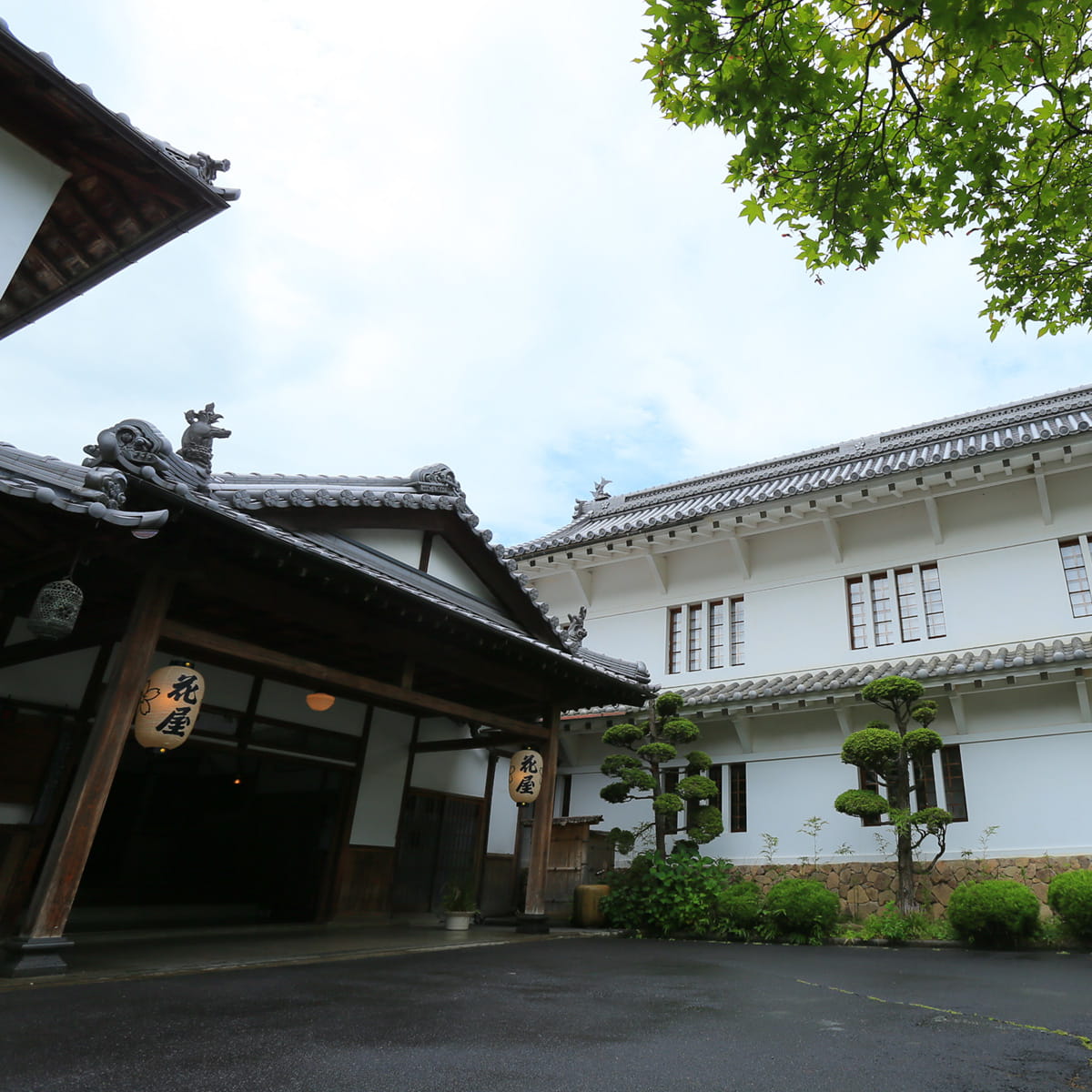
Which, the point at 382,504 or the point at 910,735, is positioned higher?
the point at 382,504

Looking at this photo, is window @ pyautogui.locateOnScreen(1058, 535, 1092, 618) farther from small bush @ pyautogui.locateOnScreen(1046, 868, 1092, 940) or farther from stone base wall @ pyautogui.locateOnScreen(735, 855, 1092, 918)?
small bush @ pyautogui.locateOnScreen(1046, 868, 1092, 940)

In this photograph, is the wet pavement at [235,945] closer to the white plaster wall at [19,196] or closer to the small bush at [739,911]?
the small bush at [739,911]

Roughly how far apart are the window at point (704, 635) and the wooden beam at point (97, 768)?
1304 cm

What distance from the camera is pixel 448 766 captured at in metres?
14.7

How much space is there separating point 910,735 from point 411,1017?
9533 millimetres

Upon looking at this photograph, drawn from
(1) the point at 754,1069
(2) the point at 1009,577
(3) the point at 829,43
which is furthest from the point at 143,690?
(2) the point at 1009,577

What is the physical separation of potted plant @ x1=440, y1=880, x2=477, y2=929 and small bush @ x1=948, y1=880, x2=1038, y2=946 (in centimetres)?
743

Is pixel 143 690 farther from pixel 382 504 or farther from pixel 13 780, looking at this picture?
pixel 382 504

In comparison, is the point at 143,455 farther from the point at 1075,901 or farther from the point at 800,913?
the point at 1075,901

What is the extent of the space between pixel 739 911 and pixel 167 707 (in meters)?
9.67

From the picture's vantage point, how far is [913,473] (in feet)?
50.4

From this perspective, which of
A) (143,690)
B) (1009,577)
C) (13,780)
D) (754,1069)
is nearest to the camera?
(754,1069)

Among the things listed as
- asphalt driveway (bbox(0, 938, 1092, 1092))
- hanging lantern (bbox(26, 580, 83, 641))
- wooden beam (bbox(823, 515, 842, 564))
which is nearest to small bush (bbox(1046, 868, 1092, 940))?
asphalt driveway (bbox(0, 938, 1092, 1092))

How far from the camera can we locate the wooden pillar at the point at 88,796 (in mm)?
6594
